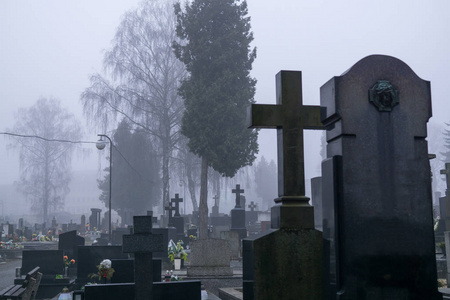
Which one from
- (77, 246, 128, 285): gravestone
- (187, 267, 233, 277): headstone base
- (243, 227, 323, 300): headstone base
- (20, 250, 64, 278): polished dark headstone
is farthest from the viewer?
(187, 267, 233, 277): headstone base

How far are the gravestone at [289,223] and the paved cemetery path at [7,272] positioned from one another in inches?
425

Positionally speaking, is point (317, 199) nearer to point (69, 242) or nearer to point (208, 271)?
point (208, 271)

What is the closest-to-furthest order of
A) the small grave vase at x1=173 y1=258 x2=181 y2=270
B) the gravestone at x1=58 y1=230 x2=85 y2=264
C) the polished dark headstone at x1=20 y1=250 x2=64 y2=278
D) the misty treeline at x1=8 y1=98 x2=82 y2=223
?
the polished dark headstone at x1=20 y1=250 x2=64 y2=278 < the gravestone at x1=58 y1=230 x2=85 y2=264 < the small grave vase at x1=173 y1=258 x2=181 y2=270 < the misty treeline at x1=8 y1=98 x2=82 y2=223

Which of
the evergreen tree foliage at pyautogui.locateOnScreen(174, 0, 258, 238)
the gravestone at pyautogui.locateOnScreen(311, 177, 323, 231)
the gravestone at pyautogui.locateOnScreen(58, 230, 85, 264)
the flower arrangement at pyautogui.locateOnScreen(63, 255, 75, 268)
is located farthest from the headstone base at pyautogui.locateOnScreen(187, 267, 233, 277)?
the evergreen tree foliage at pyautogui.locateOnScreen(174, 0, 258, 238)

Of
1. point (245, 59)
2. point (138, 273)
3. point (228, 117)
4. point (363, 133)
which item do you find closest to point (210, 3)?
point (245, 59)

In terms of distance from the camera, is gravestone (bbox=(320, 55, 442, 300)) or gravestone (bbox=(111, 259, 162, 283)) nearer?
gravestone (bbox=(320, 55, 442, 300))

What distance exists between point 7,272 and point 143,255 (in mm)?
11977

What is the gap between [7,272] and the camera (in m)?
17.0

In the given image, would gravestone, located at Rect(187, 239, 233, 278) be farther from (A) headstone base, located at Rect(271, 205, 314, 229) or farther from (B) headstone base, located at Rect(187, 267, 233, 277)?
(A) headstone base, located at Rect(271, 205, 314, 229)

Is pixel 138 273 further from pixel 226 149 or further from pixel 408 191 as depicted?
pixel 226 149

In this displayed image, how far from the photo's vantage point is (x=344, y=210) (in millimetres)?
4074

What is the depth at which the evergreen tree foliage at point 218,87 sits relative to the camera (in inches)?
944

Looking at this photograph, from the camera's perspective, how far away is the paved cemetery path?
14148mm

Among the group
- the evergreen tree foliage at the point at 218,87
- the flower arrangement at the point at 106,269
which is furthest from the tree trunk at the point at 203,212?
the flower arrangement at the point at 106,269
